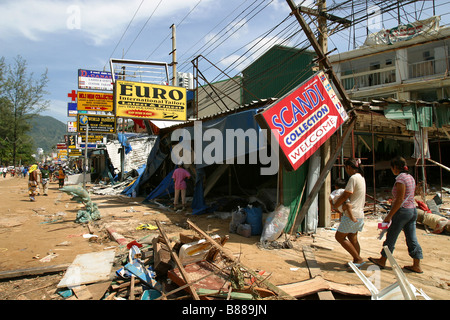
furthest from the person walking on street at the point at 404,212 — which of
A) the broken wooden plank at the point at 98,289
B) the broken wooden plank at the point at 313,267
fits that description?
the broken wooden plank at the point at 98,289

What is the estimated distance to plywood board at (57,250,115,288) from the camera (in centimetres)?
379

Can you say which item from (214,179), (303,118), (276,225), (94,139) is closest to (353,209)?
(276,225)

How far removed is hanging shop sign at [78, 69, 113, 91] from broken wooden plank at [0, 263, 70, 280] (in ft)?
59.3

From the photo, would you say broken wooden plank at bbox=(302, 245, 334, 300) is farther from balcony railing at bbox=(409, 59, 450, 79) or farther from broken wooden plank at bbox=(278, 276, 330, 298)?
balcony railing at bbox=(409, 59, 450, 79)

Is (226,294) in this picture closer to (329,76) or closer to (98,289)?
(98,289)

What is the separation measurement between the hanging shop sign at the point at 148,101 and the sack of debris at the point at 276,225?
7909mm

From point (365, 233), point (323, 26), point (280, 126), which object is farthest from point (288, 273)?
point (323, 26)

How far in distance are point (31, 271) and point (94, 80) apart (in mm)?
19077

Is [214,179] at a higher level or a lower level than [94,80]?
lower

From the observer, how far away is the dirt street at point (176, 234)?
13.1 feet

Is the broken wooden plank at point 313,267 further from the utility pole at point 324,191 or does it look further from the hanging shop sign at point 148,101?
the hanging shop sign at point 148,101

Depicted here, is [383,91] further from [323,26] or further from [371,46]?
[323,26]

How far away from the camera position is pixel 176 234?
22.2 ft
